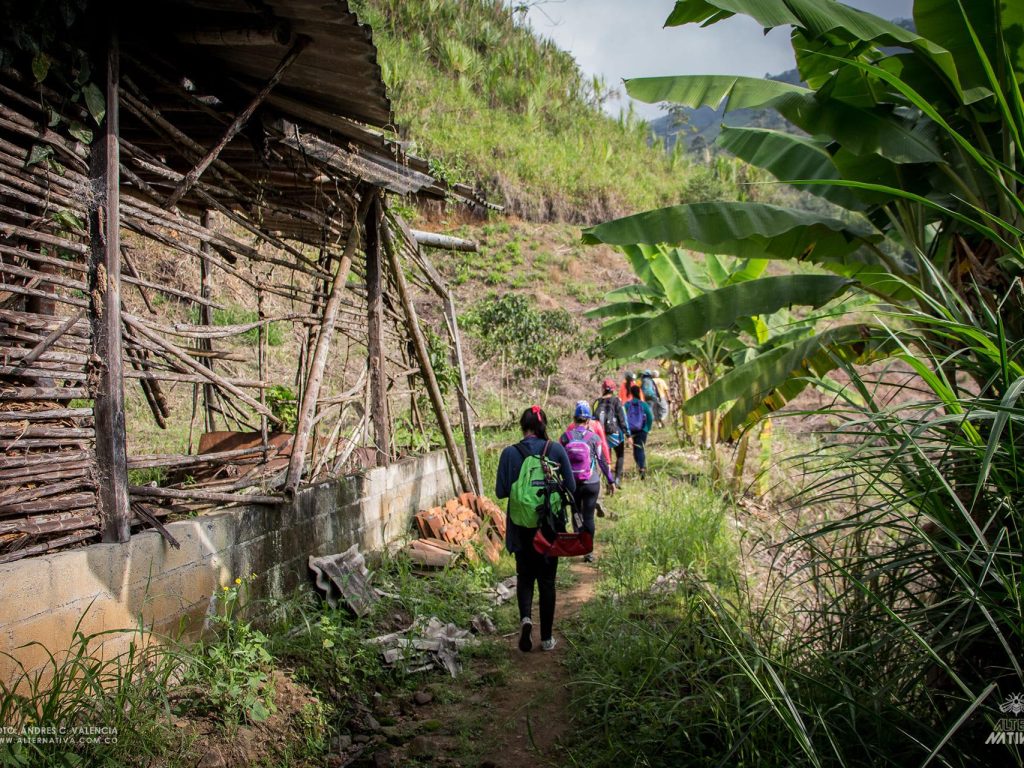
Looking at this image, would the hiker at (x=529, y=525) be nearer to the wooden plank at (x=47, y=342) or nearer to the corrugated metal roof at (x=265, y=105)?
the corrugated metal roof at (x=265, y=105)

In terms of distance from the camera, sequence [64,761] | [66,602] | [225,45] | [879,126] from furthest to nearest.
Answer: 1. [225,45]
2. [879,126]
3. [66,602]
4. [64,761]

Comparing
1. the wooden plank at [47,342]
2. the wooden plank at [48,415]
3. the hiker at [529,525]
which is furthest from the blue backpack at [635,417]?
the wooden plank at [47,342]

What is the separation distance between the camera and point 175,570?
13.0 ft

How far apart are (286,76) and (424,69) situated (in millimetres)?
27786

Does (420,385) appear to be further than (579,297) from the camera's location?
No

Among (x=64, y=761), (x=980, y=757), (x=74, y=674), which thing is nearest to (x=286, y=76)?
(x=74, y=674)

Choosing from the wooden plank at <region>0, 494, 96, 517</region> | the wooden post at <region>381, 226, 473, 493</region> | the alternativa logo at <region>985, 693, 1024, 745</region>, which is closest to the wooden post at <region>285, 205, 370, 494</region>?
the wooden post at <region>381, 226, 473, 493</region>

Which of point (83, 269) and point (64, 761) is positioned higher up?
point (83, 269)

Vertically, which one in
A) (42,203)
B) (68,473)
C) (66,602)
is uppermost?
(42,203)

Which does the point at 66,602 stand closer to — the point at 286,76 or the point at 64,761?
the point at 64,761

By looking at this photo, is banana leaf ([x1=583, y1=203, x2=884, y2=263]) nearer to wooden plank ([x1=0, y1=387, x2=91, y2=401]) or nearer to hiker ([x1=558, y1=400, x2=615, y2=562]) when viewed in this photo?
hiker ([x1=558, y1=400, x2=615, y2=562])

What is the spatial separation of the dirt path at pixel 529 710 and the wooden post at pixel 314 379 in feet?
6.70

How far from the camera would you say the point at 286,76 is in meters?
4.84

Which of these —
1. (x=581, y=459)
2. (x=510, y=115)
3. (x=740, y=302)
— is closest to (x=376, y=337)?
(x=581, y=459)
